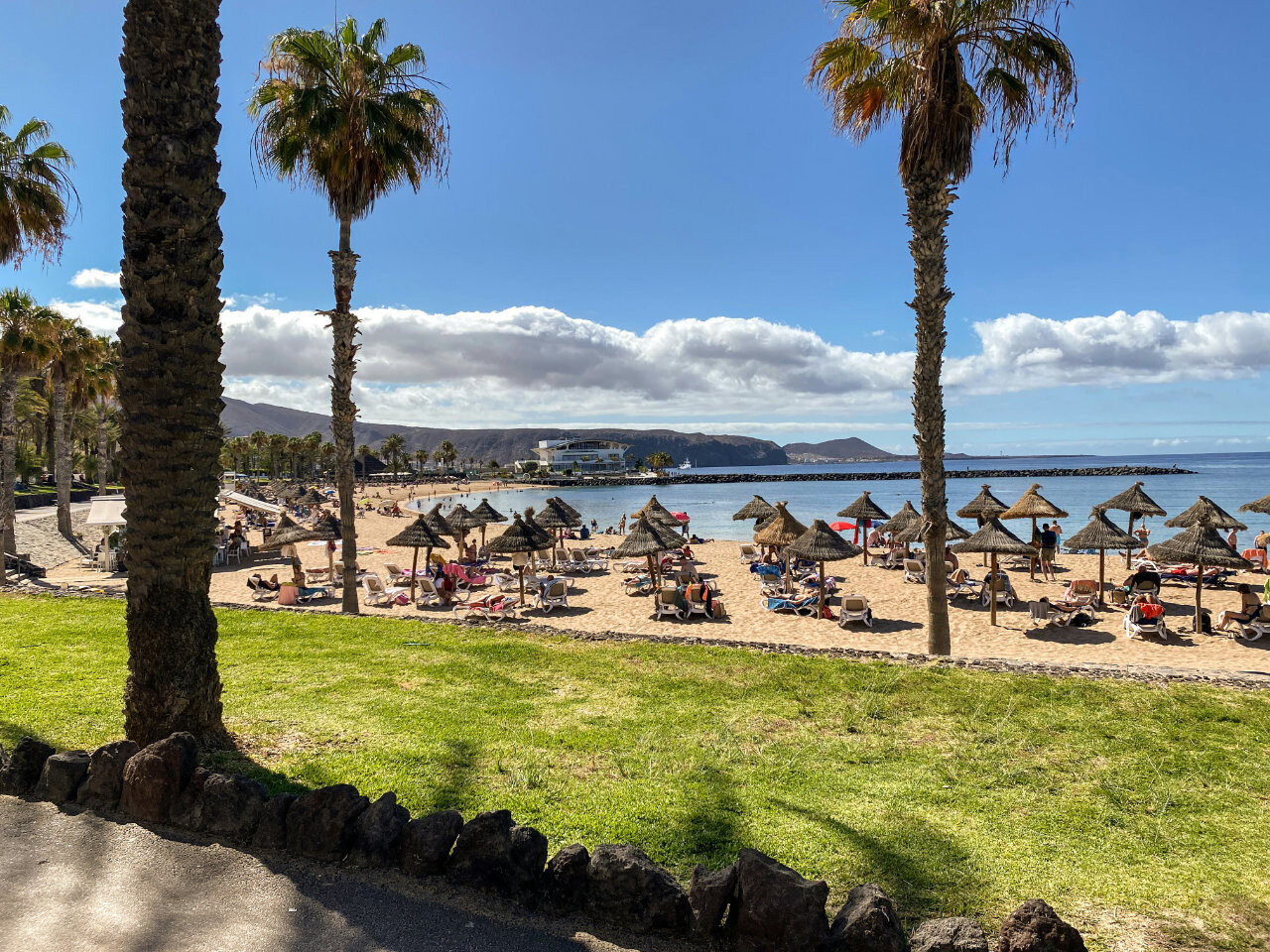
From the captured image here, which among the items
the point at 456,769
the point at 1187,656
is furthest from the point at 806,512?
the point at 456,769

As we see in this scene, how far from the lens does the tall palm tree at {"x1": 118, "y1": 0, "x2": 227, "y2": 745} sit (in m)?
4.86

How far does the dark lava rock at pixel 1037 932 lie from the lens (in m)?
2.85

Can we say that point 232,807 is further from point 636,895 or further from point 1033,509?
point 1033,509

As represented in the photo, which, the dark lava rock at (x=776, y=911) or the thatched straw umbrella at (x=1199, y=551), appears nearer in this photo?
the dark lava rock at (x=776, y=911)

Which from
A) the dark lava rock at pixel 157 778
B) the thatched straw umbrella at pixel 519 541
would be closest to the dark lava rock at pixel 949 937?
the dark lava rock at pixel 157 778

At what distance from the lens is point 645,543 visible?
16781 mm

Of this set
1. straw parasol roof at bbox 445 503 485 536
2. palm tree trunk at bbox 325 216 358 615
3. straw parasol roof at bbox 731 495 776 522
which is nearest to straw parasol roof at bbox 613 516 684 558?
palm tree trunk at bbox 325 216 358 615

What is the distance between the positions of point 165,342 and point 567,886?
4.55 meters

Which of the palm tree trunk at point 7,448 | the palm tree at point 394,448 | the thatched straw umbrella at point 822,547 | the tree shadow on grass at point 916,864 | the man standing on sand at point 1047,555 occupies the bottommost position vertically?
the man standing on sand at point 1047,555

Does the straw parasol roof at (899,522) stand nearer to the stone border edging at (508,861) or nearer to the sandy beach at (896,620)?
the sandy beach at (896,620)

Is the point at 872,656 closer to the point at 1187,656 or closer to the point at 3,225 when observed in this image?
the point at 1187,656

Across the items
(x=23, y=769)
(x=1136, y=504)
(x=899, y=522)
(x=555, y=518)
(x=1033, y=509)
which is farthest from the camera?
(x=555, y=518)

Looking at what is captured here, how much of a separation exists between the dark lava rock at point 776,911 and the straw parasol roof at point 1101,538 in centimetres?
1573

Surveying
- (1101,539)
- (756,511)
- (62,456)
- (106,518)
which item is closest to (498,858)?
(1101,539)
